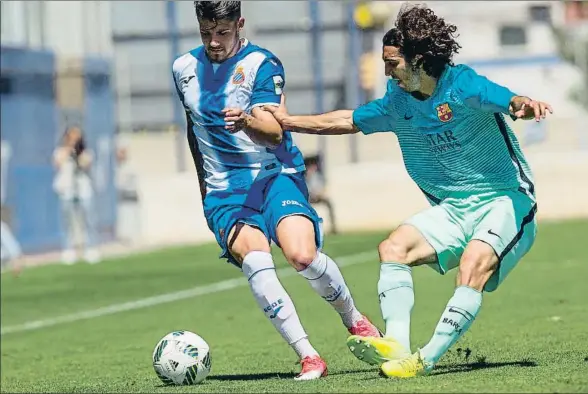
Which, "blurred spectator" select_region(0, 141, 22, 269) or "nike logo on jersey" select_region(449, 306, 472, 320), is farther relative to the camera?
"blurred spectator" select_region(0, 141, 22, 269)

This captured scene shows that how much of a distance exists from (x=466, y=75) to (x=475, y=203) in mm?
672

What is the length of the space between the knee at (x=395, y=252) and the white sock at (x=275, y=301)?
25.1 inches

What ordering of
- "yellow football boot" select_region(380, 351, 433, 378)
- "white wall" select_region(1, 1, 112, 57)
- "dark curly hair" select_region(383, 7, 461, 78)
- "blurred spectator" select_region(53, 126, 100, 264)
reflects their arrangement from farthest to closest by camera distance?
"white wall" select_region(1, 1, 112, 57) < "blurred spectator" select_region(53, 126, 100, 264) < "dark curly hair" select_region(383, 7, 461, 78) < "yellow football boot" select_region(380, 351, 433, 378)

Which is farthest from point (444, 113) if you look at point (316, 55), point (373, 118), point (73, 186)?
point (316, 55)

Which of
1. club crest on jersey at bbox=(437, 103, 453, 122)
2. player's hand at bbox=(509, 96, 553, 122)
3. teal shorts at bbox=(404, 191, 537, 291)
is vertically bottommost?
teal shorts at bbox=(404, 191, 537, 291)

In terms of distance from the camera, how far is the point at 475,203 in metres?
7.38

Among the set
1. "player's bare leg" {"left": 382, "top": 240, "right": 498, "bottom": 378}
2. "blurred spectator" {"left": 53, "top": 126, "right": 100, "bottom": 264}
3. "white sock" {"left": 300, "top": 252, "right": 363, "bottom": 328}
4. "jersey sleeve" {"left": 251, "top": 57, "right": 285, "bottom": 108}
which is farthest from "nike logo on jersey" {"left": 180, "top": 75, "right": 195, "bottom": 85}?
"blurred spectator" {"left": 53, "top": 126, "right": 100, "bottom": 264}

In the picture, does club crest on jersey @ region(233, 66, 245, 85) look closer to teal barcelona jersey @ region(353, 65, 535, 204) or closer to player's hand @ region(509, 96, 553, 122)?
teal barcelona jersey @ region(353, 65, 535, 204)

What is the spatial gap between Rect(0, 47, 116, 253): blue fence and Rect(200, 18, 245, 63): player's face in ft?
53.8

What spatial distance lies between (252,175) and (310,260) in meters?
0.64

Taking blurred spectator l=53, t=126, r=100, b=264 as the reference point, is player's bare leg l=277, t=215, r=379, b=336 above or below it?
above

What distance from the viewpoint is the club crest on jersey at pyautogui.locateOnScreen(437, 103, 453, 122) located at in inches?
284

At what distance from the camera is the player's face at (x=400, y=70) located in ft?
23.8

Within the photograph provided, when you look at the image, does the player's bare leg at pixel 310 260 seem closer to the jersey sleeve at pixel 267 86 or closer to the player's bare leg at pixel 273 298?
the player's bare leg at pixel 273 298
